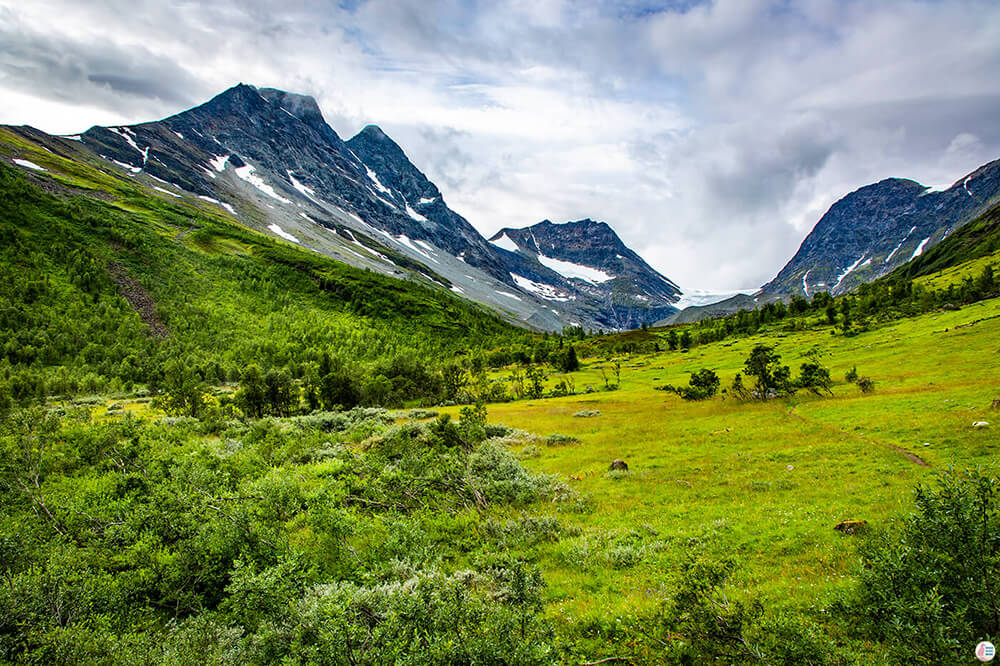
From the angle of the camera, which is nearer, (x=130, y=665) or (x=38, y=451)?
(x=130, y=665)

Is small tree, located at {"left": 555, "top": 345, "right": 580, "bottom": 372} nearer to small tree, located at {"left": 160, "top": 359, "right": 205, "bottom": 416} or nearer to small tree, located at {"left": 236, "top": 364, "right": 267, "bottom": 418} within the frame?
small tree, located at {"left": 236, "top": 364, "right": 267, "bottom": 418}

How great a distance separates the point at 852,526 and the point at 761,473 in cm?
956

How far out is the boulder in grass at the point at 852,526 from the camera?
45.6ft

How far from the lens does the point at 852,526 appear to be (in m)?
14.2

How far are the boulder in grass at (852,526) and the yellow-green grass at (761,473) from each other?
365 millimetres

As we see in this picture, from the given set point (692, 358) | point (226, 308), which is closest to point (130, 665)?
point (692, 358)

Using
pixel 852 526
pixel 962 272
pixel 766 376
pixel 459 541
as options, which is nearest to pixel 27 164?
pixel 459 541

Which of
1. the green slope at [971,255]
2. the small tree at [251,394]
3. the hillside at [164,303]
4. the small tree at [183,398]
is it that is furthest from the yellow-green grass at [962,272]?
the small tree at [183,398]

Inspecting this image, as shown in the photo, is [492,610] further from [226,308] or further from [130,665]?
[226,308]

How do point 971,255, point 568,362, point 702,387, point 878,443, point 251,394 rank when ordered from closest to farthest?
point 878,443, point 702,387, point 251,394, point 568,362, point 971,255

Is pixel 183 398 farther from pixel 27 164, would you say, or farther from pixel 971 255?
pixel 971 255

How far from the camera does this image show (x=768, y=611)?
1050cm

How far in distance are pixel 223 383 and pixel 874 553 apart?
117 metres

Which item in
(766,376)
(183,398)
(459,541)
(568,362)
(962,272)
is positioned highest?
(962,272)
